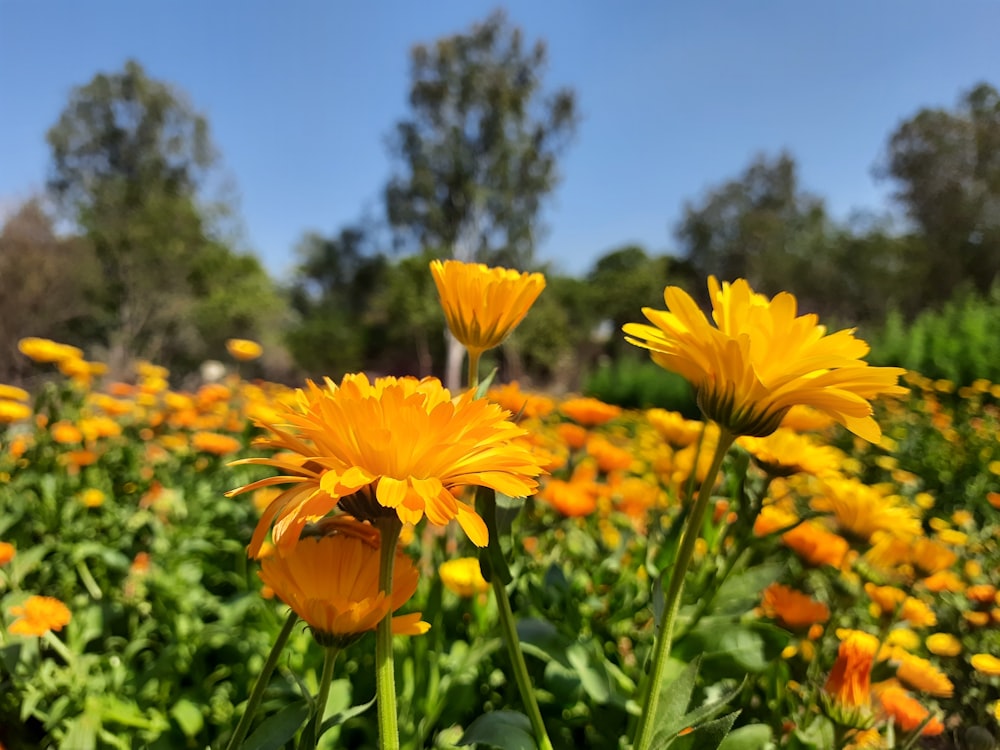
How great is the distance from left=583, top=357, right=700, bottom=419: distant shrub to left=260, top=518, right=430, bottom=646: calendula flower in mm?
6357

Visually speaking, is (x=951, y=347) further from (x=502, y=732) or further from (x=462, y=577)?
(x=502, y=732)

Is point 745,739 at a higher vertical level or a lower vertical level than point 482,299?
lower

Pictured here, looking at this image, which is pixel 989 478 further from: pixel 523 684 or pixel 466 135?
pixel 466 135

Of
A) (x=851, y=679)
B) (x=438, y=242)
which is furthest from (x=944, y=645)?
(x=438, y=242)

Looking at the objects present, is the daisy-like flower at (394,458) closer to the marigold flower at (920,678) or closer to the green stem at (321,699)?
the green stem at (321,699)

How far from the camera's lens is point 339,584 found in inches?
17.6

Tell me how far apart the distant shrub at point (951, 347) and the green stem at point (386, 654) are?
5.14 meters

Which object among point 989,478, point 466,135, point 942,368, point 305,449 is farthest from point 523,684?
point 466,135

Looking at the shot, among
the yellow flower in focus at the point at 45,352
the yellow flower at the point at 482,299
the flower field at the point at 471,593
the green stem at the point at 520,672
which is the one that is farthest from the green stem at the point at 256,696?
the yellow flower in focus at the point at 45,352

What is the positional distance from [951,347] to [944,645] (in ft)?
15.0

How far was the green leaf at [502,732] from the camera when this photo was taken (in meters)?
0.49

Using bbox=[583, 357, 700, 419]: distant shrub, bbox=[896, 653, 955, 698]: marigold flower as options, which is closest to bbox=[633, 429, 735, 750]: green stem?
bbox=[896, 653, 955, 698]: marigold flower

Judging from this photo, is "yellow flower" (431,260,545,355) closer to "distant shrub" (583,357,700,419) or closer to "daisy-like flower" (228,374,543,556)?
"daisy-like flower" (228,374,543,556)

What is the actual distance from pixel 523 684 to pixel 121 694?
28.2 inches
